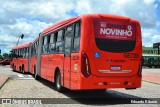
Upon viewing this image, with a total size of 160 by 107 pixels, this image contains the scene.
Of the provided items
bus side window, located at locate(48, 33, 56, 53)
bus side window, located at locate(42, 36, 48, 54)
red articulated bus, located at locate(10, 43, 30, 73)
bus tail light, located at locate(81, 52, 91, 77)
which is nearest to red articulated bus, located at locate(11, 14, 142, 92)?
bus tail light, located at locate(81, 52, 91, 77)

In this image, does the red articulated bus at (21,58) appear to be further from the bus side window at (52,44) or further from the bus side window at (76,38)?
the bus side window at (76,38)

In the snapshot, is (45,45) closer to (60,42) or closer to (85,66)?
(60,42)

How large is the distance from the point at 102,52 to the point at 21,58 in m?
20.1

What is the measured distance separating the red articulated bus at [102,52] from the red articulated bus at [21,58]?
597 inches

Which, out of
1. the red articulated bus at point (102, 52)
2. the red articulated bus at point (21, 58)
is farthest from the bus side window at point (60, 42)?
the red articulated bus at point (21, 58)

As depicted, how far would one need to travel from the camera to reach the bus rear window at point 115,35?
1228 cm

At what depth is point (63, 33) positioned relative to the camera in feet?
47.7

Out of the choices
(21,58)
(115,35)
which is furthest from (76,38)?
(21,58)

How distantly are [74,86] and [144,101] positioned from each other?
2.55 m

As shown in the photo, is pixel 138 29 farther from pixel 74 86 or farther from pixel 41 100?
pixel 41 100

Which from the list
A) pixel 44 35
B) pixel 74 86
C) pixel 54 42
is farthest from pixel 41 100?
pixel 44 35

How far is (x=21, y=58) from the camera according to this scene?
103 ft

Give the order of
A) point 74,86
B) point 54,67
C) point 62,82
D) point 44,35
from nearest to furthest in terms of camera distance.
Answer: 1. point 74,86
2. point 62,82
3. point 54,67
4. point 44,35

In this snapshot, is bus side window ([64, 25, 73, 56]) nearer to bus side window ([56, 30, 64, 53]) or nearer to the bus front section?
bus side window ([56, 30, 64, 53])
